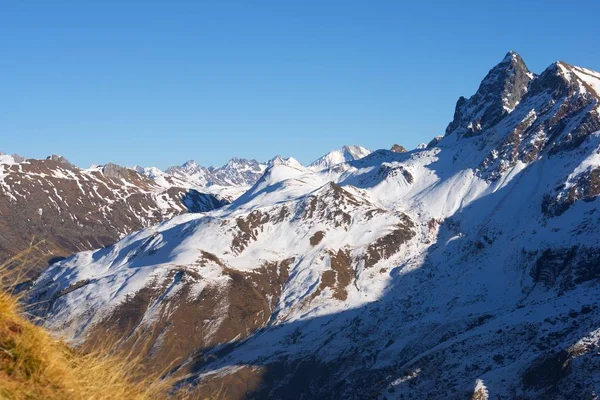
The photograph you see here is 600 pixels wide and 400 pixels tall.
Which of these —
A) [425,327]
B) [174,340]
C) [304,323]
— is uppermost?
[174,340]

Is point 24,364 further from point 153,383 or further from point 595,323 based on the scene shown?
point 595,323

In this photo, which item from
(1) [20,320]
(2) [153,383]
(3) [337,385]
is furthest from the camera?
(3) [337,385]

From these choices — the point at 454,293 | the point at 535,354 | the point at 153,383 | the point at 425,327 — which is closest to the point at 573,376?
the point at 535,354

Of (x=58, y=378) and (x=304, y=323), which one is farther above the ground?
(x=58, y=378)

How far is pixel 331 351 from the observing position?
578 feet

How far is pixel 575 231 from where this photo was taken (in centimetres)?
18938

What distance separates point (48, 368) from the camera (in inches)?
391

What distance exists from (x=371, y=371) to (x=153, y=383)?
149 meters

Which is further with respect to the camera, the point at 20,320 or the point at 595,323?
the point at 595,323

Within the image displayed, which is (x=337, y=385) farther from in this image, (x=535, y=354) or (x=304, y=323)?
(x=535, y=354)

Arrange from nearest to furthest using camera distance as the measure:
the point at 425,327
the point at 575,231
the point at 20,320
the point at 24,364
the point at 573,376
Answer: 1. the point at 24,364
2. the point at 20,320
3. the point at 573,376
4. the point at 425,327
5. the point at 575,231

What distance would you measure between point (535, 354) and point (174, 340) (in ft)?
407

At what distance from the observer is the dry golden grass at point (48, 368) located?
9.53 metres

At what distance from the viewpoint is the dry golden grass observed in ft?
31.3
